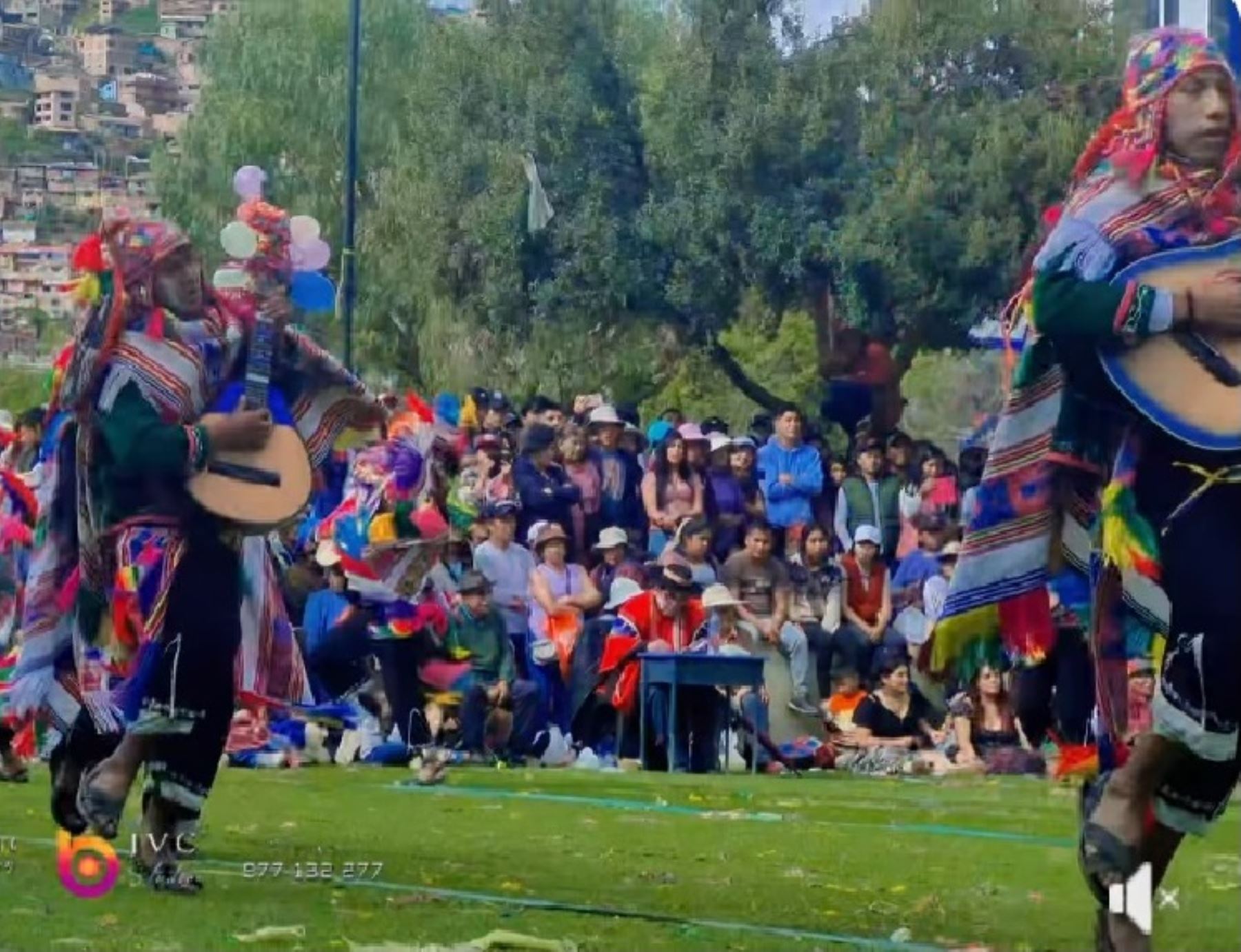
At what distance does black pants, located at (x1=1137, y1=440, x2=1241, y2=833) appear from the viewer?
7.14 m

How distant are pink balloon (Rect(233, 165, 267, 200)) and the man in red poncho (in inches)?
222

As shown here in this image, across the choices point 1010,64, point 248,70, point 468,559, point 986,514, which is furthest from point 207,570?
point 1010,64

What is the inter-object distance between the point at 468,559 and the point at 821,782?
99.9 inches

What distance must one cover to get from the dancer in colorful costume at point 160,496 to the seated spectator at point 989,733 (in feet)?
19.5

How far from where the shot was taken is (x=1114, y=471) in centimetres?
743

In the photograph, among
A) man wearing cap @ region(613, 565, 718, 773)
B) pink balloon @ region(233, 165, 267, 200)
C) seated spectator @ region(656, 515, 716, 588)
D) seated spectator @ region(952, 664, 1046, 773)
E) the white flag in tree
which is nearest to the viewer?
pink balloon @ region(233, 165, 267, 200)

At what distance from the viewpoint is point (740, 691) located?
15.2 m

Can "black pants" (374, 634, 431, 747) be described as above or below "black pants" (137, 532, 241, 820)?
below

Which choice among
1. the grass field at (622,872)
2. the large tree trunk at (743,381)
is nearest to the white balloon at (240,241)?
the grass field at (622,872)

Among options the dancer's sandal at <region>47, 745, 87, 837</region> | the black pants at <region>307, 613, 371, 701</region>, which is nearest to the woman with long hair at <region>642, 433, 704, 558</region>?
the black pants at <region>307, 613, 371, 701</region>

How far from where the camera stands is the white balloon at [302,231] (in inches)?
372

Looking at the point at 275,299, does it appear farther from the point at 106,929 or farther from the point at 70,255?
the point at 106,929

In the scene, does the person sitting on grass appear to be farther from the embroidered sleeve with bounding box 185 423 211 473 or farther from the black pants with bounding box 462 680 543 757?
the embroidered sleeve with bounding box 185 423 211 473

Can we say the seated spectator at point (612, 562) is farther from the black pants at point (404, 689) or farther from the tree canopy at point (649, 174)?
the tree canopy at point (649, 174)
